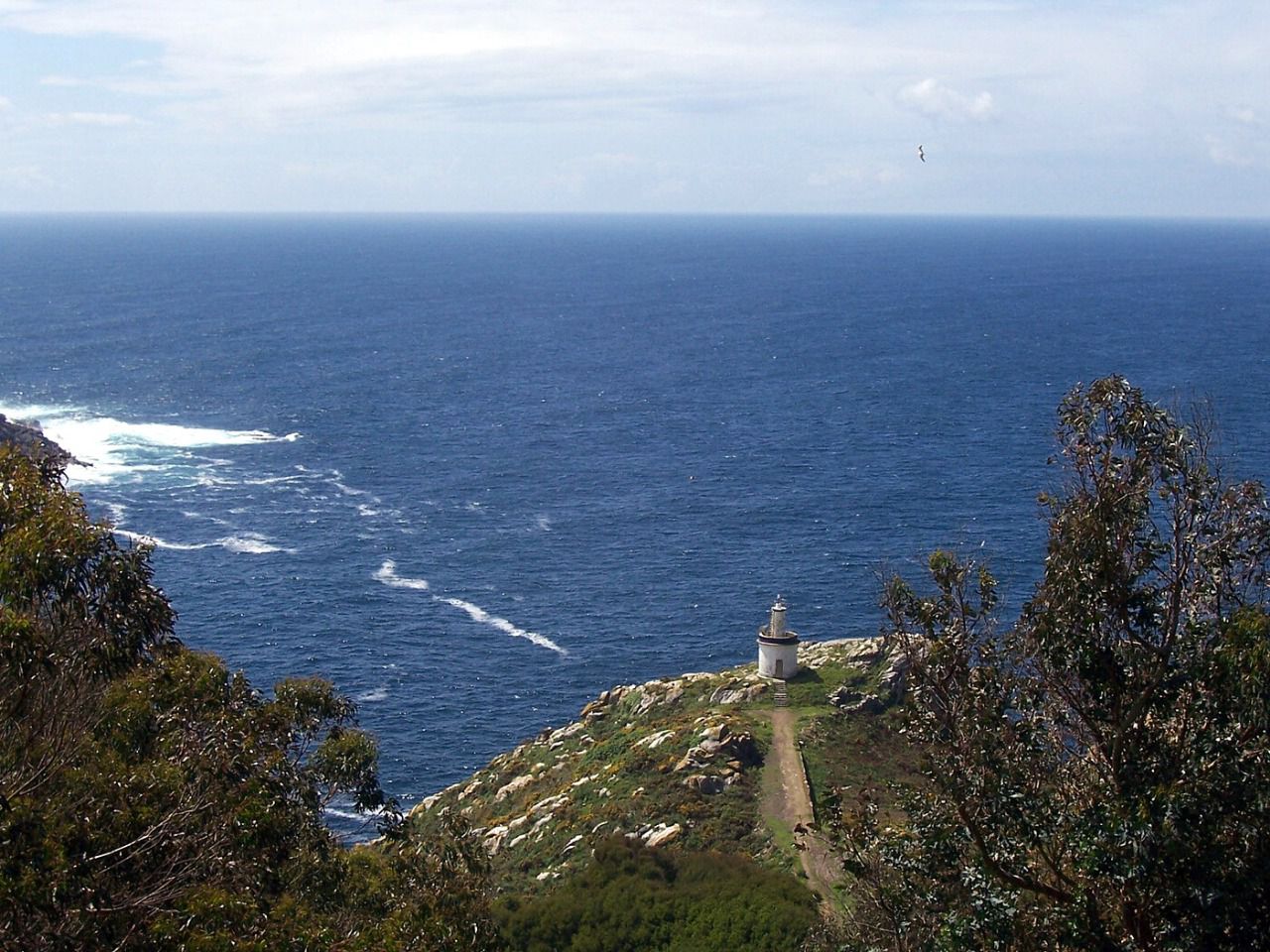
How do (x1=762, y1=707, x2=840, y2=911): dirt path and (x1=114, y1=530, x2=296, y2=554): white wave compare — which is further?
(x1=114, y1=530, x2=296, y2=554): white wave

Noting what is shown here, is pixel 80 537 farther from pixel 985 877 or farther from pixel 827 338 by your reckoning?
pixel 827 338

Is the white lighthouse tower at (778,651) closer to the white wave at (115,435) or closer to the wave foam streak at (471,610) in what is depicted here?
the wave foam streak at (471,610)

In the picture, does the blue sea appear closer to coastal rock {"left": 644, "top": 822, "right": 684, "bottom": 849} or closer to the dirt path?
the dirt path

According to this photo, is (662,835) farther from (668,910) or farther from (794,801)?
(668,910)

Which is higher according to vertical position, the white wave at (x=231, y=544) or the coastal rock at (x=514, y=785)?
the white wave at (x=231, y=544)

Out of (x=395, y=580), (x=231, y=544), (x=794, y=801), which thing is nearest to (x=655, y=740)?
(x=794, y=801)

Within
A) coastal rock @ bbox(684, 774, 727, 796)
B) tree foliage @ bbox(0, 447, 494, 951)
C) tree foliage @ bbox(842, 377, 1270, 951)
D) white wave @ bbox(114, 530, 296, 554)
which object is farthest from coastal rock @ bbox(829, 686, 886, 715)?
white wave @ bbox(114, 530, 296, 554)

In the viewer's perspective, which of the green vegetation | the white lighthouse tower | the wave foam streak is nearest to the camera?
the green vegetation

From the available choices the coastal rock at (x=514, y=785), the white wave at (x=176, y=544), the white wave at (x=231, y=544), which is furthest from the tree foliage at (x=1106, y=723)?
the white wave at (x=176, y=544)
